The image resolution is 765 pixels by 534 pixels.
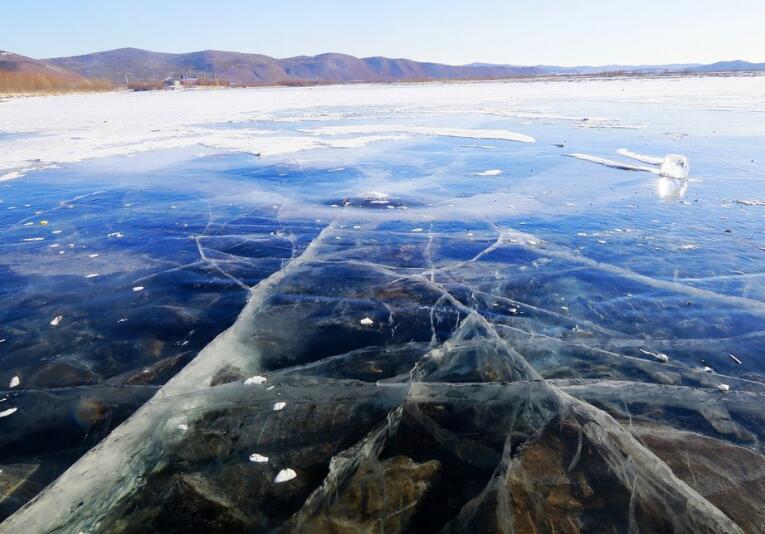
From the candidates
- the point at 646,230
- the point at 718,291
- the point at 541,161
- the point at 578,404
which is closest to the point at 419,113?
the point at 541,161

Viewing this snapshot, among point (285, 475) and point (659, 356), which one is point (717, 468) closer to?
point (659, 356)

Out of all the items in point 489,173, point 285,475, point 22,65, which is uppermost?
point 22,65

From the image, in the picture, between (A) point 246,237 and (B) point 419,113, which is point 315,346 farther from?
(B) point 419,113

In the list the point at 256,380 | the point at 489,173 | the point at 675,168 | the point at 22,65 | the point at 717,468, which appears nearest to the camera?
the point at 717,468

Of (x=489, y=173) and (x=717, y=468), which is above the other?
(x=717, y=468)

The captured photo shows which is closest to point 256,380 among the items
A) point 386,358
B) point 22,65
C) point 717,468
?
point 386,358

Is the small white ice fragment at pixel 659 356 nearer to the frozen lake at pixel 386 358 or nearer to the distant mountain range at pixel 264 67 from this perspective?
the frozen lake at pixel 386 358
